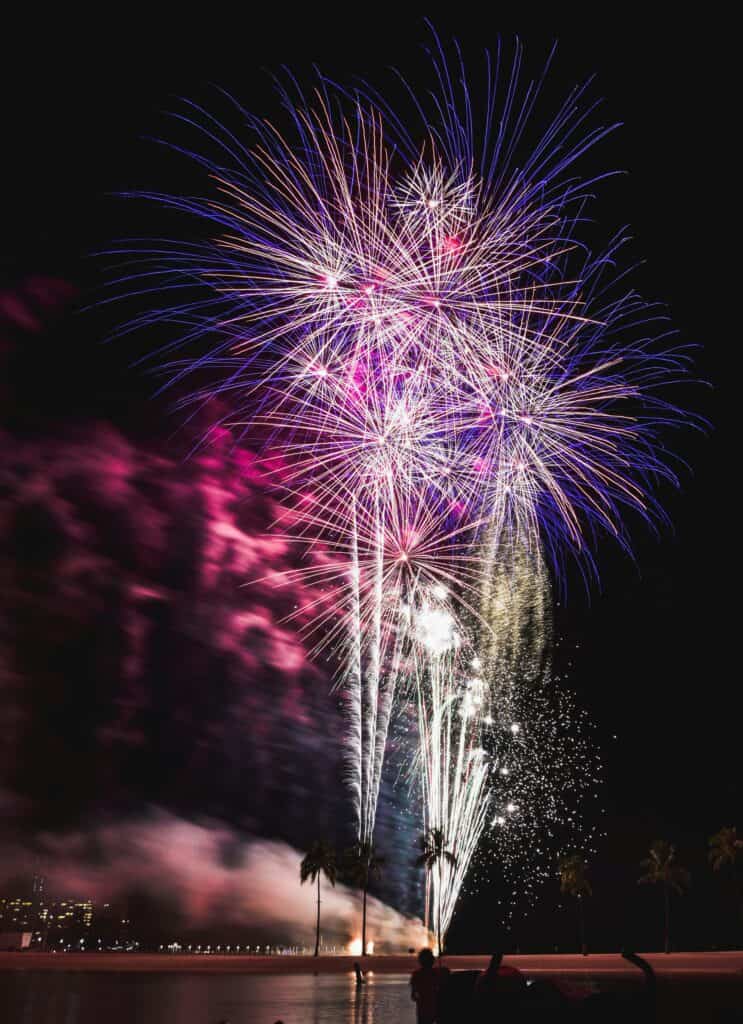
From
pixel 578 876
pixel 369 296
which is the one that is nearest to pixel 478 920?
pixel 578 876

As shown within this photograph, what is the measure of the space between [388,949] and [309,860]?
928 centimetres

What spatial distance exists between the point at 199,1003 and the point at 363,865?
5355 centimetres

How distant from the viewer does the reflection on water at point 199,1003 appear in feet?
63.0

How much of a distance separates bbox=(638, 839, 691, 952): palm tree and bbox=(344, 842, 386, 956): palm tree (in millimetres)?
24804

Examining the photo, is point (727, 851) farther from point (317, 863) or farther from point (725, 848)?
point (317, 863)

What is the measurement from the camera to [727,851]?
80.2 metres

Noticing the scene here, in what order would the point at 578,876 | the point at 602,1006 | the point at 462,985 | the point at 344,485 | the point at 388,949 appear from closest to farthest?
the point at 602,1006 → the point at 462,985 → the point at 344,485 → the point at 388,949 → the point at 578,876

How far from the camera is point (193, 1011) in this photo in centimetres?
2128

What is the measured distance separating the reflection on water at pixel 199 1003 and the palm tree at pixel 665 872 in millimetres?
57439

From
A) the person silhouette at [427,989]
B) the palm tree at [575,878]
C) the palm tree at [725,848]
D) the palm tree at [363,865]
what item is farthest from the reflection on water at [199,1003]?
the palm tree at [575,878]

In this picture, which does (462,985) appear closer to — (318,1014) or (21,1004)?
(318,1014)

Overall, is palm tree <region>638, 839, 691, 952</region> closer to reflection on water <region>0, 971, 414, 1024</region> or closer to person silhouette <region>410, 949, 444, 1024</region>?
reflection on water <region>0, 971, 414, 1024</region>

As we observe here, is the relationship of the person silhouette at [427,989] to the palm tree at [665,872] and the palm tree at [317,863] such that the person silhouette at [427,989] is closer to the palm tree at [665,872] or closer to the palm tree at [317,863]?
the palm tree at [317,863]

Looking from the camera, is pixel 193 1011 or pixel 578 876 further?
pixel 578 876
